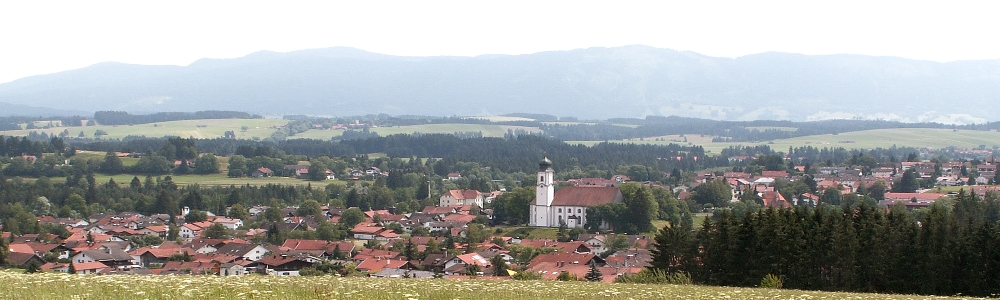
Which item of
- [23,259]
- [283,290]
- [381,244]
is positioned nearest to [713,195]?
[381,244]

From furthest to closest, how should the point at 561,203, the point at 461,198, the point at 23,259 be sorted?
the point at 461,198
the point at 561,203
the point at 23,259

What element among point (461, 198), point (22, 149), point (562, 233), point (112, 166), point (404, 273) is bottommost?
point (461, 198)

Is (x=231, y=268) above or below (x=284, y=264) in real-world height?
below

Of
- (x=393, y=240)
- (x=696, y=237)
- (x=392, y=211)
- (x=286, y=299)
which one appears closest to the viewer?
(x=286, y=299)

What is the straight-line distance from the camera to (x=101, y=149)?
145 metres

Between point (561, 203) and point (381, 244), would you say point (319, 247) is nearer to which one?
point (381, 244)

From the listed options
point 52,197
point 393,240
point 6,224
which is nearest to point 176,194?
point 52,197

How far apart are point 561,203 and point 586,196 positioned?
1.81 m

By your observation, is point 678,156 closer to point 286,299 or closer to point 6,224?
point 6,224

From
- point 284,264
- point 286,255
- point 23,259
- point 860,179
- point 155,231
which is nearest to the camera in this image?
point 284,264

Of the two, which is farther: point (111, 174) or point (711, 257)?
point (111, 174)

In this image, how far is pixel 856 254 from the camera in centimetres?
3206

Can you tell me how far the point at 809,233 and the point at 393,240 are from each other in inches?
1560

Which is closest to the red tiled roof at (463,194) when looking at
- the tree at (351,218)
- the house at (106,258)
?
the tree at (351,218)
